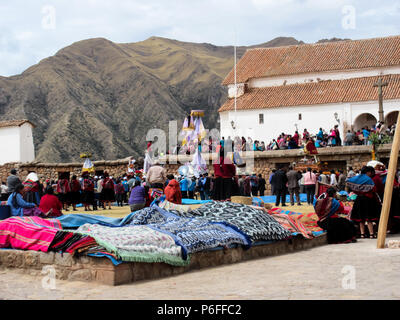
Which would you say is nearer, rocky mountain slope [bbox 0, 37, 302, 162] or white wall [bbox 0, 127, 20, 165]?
white wall [bbox 0, 127, 20, 165]

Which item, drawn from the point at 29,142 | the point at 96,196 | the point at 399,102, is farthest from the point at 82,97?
the point at 96,196

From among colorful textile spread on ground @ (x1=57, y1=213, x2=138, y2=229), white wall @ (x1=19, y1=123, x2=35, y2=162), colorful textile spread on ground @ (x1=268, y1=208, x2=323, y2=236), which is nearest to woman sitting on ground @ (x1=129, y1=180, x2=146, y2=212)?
colorful textile spread on ground @ (x1=268, y1=208, x2=323, y2=236)

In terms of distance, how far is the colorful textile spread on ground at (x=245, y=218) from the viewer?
9016mm

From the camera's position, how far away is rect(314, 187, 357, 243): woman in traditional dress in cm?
1067

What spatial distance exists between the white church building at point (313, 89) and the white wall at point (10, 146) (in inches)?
619

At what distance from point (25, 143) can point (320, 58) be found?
24.1 meters

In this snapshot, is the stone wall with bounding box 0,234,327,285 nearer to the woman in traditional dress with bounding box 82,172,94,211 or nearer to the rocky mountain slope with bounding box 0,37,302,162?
the woman in traditional dress with bounding box 82,172,94,211

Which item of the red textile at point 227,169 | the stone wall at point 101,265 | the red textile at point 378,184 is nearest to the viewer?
the stone wall at point 101,265

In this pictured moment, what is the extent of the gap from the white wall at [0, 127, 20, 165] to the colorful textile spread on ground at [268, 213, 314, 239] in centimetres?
3455

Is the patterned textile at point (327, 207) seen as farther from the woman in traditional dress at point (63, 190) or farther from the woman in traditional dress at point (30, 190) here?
the woman in traditional dress at point (63, 190)

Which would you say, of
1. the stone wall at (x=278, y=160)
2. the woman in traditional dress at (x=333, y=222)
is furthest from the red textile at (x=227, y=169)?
the stone wall at (x=278, y=160)
